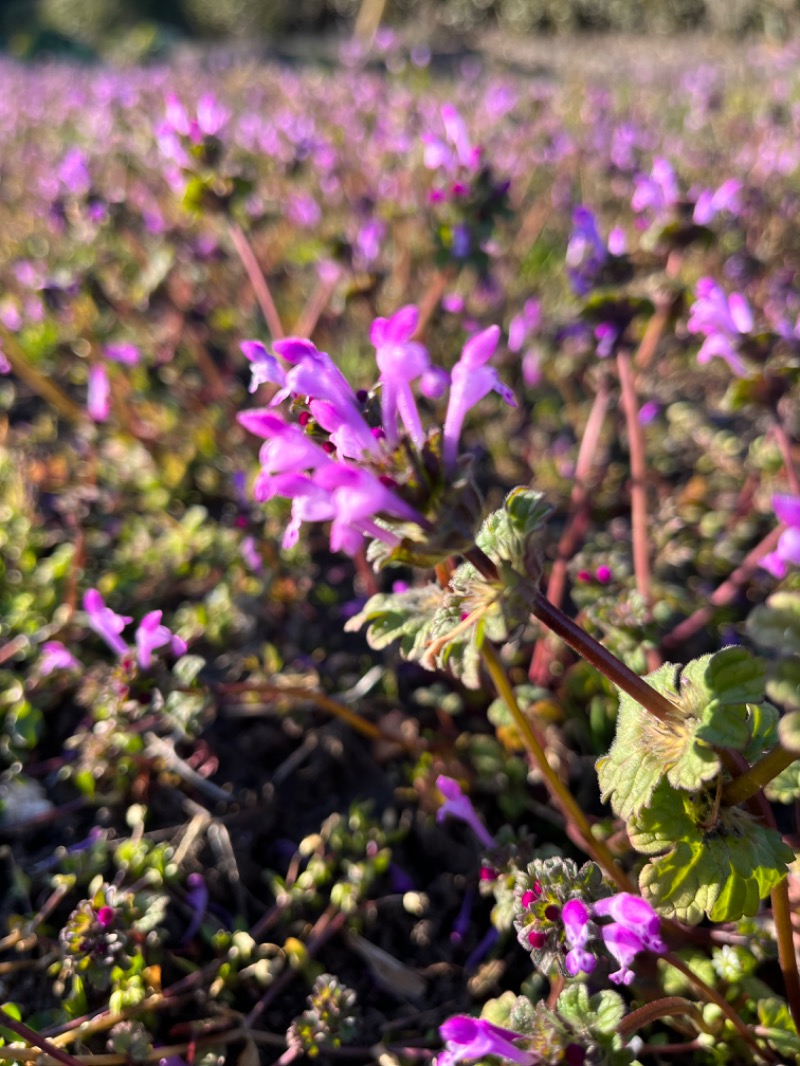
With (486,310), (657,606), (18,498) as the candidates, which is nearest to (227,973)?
(657,606)

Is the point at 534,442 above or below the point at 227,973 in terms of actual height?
above

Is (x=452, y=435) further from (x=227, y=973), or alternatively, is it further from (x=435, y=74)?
(x=435, y=74)

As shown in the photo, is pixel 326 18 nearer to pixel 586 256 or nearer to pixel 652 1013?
pixel 586 256

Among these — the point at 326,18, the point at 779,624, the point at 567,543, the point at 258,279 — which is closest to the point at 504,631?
the point at 779,624

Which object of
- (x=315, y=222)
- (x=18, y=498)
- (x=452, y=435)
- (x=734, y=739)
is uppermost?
(x=315, y=222)

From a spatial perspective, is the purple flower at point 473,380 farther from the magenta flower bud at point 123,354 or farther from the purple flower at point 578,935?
the magenta flower bud at point 123,354

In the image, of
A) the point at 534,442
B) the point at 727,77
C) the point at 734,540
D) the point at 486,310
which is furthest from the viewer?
the point at 727,77
